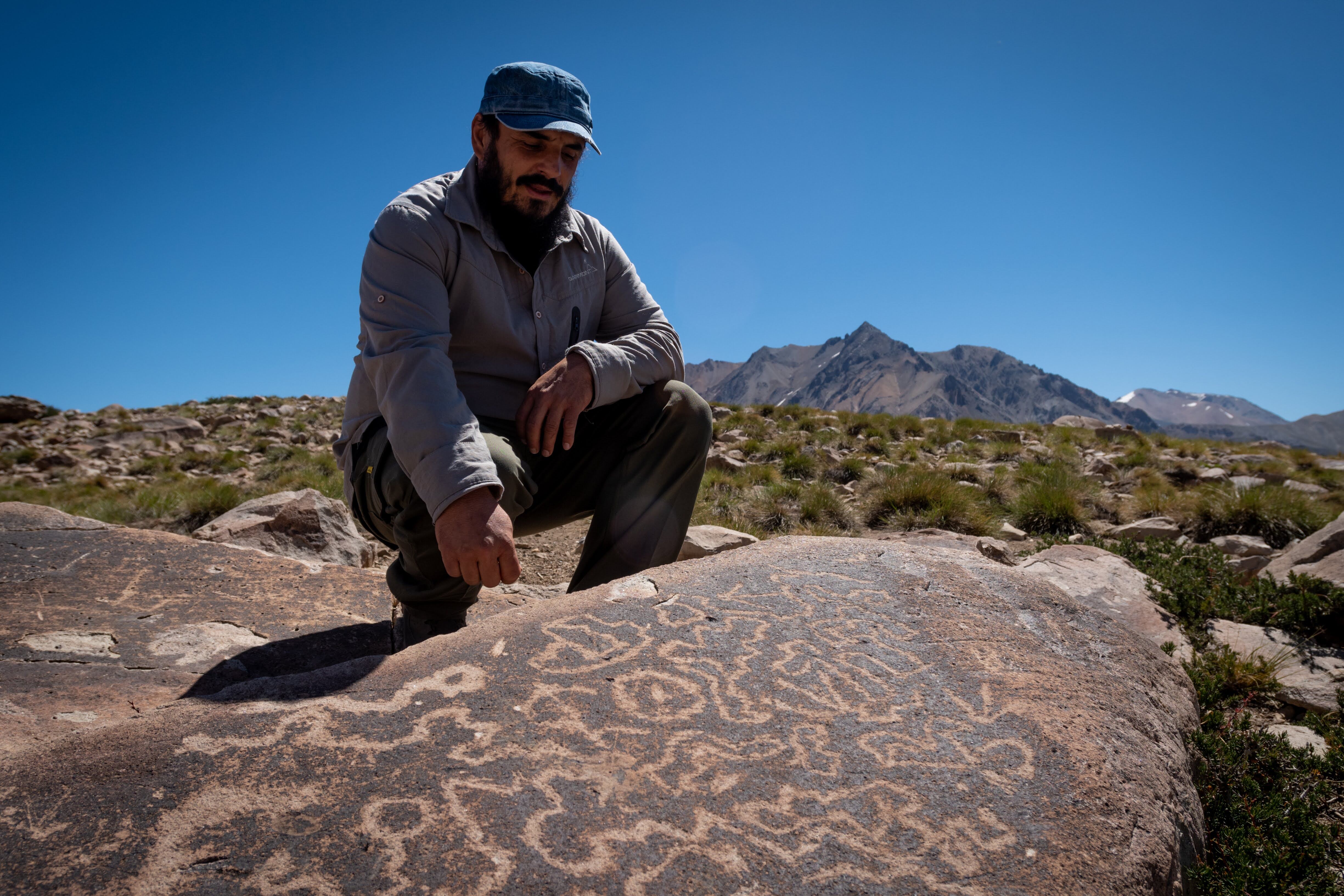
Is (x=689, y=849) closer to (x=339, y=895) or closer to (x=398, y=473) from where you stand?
(x=339, y=895)

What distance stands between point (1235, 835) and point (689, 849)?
158 centimetres

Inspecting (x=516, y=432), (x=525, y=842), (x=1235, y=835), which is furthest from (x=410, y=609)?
(x=1235, y=835)

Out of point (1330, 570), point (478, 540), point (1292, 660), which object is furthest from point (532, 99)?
point (1330, 570)

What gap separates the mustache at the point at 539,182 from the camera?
8.52 ft

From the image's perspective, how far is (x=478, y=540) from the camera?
1913 mm

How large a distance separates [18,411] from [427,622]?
16361 millimetres

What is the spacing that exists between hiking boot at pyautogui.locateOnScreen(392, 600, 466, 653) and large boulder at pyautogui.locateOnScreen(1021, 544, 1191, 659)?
2333 mm

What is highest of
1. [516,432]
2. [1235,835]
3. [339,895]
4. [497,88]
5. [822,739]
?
[497,88]

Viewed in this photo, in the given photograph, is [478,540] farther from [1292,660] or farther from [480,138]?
[1292,660]

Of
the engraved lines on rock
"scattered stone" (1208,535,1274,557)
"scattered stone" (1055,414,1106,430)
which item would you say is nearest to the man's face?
the engraved lines on rock

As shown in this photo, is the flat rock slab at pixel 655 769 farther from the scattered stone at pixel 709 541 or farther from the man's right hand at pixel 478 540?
the scattered stone at pixel 709 541

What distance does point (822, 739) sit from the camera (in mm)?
1531

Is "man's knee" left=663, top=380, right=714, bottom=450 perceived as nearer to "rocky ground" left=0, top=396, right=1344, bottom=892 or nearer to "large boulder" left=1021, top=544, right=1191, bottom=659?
"rocky ground" left=0, top=396, right=1344, bottom=892

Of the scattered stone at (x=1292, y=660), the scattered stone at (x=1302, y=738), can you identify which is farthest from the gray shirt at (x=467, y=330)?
the scattered stone at (x=1292, y=660)
